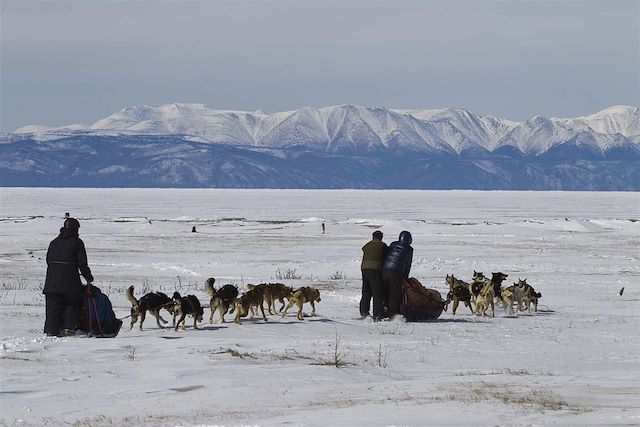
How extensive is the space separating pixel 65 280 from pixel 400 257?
19.0 ft

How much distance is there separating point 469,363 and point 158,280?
1567 centimetres

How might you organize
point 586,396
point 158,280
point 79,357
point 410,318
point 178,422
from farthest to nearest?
point 158,280, point 410,318, point 79,357, point 586,396, point 178,422

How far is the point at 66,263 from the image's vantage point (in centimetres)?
1402

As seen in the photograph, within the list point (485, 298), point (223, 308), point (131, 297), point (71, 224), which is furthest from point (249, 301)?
point (485, 298)

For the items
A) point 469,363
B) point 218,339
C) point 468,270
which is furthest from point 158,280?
point 469,363

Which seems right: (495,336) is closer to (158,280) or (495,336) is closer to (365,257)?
(365,257)

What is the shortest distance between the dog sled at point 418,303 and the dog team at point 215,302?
1.55 meters

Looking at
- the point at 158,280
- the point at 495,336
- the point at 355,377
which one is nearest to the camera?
the point at 355,377

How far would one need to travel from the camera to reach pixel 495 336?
15789mm

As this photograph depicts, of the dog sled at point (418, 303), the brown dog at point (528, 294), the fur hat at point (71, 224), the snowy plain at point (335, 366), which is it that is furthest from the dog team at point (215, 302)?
the brown dog at point (528, 294)

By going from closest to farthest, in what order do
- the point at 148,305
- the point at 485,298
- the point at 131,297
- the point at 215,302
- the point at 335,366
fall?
the point at 335,366 < the point at 131,297 < the point at 148,305 < the point at 215,302 < the point at 485,298

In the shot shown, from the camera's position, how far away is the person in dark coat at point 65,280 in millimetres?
14000

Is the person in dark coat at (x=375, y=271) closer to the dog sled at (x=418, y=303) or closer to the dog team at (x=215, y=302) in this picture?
the dog sled at (x=418, y=303)

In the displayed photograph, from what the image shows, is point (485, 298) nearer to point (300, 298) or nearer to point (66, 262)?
point (300, 298)
